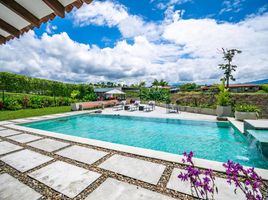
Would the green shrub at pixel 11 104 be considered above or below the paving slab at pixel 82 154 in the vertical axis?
above

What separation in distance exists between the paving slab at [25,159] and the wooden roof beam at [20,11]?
129 inches

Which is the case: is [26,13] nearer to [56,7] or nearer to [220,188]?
[56,7]

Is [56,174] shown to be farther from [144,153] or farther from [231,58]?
[231,58]

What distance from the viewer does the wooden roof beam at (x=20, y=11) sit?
2.46 m

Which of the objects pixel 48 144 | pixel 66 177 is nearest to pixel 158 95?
pixel 48 144

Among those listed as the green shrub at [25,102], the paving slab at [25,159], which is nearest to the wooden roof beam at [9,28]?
the paving slab at [25,159]

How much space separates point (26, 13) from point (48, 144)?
4.01 m

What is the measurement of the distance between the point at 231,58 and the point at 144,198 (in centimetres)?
4063

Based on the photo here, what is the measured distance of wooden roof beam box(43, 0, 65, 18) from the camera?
7.79ft

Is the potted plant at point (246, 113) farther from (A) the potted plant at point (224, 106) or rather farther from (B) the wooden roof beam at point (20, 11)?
(B) the wooden roof beam at point (20, 11)

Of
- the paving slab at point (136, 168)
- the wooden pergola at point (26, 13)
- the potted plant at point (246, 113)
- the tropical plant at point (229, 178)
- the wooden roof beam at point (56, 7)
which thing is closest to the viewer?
the tropical plant at point (229, 178)

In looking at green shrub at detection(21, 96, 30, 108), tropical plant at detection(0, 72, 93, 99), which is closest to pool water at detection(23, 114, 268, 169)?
green shrub at detection(21, 96, 30, 108)

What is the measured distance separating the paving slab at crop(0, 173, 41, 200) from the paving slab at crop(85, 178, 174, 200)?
3.20 ft

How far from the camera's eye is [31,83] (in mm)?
25906
